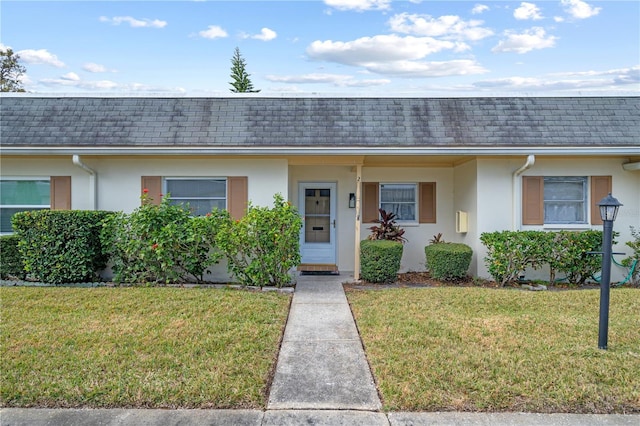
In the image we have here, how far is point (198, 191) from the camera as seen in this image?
27.9 feet

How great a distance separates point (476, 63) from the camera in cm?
1367

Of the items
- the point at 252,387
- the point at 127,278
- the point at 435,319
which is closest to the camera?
the point at 252,387

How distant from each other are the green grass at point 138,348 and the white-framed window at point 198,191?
7.88ft

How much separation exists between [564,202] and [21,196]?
1150 centimetres

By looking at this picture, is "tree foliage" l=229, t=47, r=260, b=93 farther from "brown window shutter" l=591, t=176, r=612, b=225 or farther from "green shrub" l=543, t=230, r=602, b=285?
"green shrub" l=543, t=230, r=602, b=285

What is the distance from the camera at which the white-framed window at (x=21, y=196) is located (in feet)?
27.7

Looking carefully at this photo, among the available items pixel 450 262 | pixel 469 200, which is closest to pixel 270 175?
pixel 450 262

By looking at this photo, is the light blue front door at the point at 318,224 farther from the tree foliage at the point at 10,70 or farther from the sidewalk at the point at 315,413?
the tree foliage at the point at 10,70

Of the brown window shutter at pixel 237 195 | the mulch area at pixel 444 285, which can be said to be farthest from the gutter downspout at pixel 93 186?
the mulch area at pixel 444 285

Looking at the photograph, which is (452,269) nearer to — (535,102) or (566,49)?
(535,102)

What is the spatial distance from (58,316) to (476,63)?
1373 centimetres

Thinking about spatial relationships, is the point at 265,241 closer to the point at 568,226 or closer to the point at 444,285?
the point at 444,285

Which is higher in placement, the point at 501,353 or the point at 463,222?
the point at 463,222

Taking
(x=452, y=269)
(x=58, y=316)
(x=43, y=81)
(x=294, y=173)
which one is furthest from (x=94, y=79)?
(x=452, y=269)
